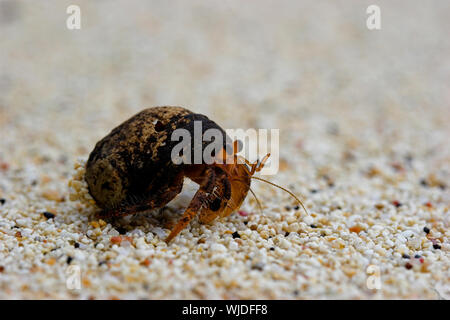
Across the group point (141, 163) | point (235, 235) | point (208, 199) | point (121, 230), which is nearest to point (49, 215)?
point (121, 230)

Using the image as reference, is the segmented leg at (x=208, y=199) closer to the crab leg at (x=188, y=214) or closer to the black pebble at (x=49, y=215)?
the crab leg at (x=188, y=214)

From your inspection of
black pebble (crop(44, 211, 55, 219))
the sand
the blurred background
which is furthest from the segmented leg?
the blurred background

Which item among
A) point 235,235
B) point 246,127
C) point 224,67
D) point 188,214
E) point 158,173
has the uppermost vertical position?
point 224,67

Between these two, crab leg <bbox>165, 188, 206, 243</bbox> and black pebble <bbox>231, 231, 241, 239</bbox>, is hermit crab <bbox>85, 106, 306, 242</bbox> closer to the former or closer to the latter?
crab leg <bbox>165, 188, 206, 243</bbox>

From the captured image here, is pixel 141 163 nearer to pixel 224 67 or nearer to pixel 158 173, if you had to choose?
pixel 158 173

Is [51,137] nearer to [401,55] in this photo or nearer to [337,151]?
[337,151]
